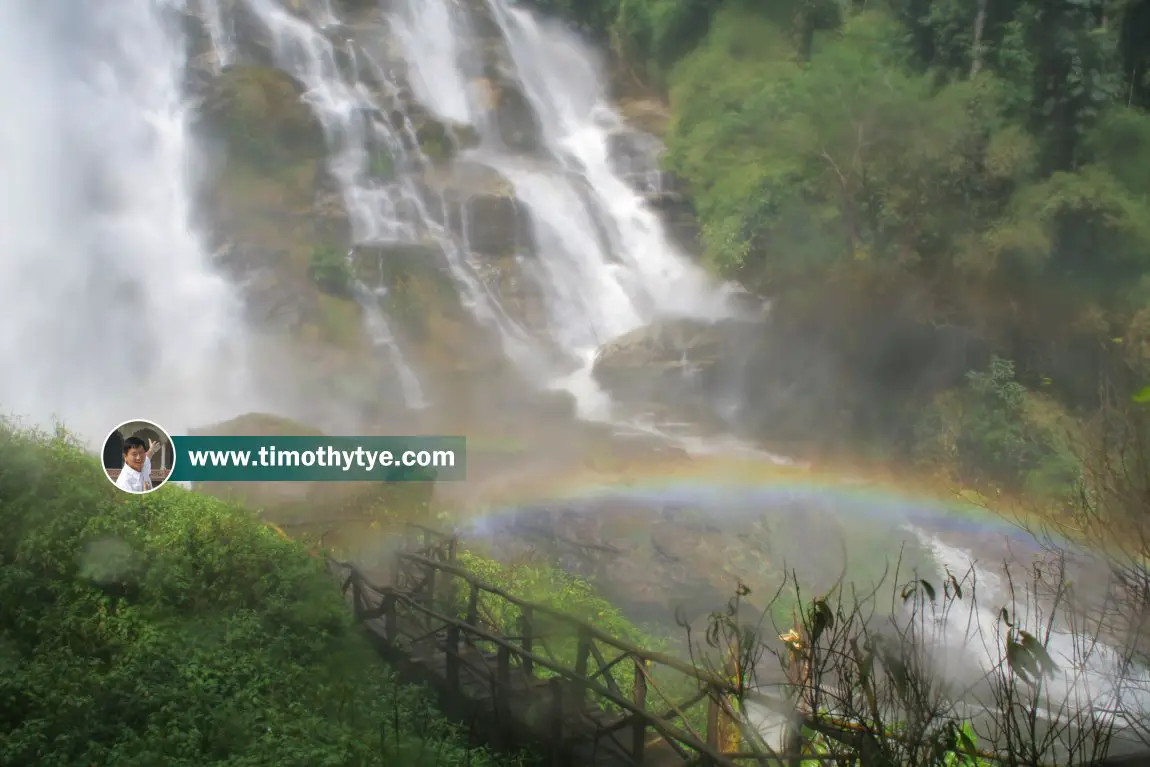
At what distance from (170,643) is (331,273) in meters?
8.57

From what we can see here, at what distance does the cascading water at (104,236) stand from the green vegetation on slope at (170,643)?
6.40 feet

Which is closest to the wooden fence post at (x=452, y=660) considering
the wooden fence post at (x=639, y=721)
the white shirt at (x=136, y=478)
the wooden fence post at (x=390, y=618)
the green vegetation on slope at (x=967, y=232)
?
the wooden fence post at (x=390, y=618)

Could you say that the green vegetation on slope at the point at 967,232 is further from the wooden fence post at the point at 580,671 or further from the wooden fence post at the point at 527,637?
the wooden fence post at the point at 580,671

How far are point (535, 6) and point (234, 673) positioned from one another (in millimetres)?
18394

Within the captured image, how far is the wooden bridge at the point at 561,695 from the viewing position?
3281 mm

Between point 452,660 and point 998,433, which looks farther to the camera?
point 998,433

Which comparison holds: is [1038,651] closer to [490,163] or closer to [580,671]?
[580,671]

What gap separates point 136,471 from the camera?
5.50 m

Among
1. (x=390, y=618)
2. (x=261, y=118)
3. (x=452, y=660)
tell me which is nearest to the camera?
(x=452, y=660)

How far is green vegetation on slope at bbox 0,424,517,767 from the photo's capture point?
358 cm

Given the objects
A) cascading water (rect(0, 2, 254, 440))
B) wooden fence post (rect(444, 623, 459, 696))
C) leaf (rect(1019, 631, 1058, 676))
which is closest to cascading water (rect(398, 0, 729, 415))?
cascading water (rect(0, 2, 254, 440))

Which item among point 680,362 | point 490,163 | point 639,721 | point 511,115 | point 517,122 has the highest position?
point 511,115

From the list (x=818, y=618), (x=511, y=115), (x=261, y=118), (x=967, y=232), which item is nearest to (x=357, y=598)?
(x=818, y=618)

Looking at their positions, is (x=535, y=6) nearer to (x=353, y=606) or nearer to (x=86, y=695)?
(x=353, y=606)
